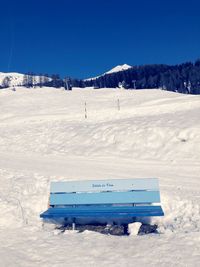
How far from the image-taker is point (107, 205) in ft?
44.2

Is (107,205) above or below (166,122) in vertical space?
below

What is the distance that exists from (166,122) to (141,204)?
39.8 ft

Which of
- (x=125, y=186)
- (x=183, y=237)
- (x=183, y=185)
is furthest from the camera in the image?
(x=183, y=185)

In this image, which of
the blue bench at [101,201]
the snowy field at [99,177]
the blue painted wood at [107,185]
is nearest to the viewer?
the snowy field at [99,177]

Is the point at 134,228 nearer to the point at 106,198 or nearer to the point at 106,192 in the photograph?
the point at 106,198

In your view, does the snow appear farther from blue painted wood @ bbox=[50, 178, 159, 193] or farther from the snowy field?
blue painted wood @ bbox=[50, 178, 159, 193]

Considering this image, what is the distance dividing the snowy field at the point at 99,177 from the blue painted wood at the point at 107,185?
100cm

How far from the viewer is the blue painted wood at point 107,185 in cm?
1343

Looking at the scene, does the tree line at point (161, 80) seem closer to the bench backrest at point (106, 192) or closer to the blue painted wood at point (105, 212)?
the bench backrest at point (106, 192)

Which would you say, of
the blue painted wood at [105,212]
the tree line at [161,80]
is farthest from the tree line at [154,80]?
the blue painted wood at [105,212]

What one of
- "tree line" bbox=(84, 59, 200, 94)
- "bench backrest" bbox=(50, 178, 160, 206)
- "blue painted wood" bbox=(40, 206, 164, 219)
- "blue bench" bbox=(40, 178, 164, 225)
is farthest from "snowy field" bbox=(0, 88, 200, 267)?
"tree line" bbox=(84, 59, 200, 94)

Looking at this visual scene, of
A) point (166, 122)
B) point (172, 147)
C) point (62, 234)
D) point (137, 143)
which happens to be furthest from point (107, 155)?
point (62, 234)

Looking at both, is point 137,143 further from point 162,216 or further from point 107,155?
point 162,216

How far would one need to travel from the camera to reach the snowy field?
32.4 feet
